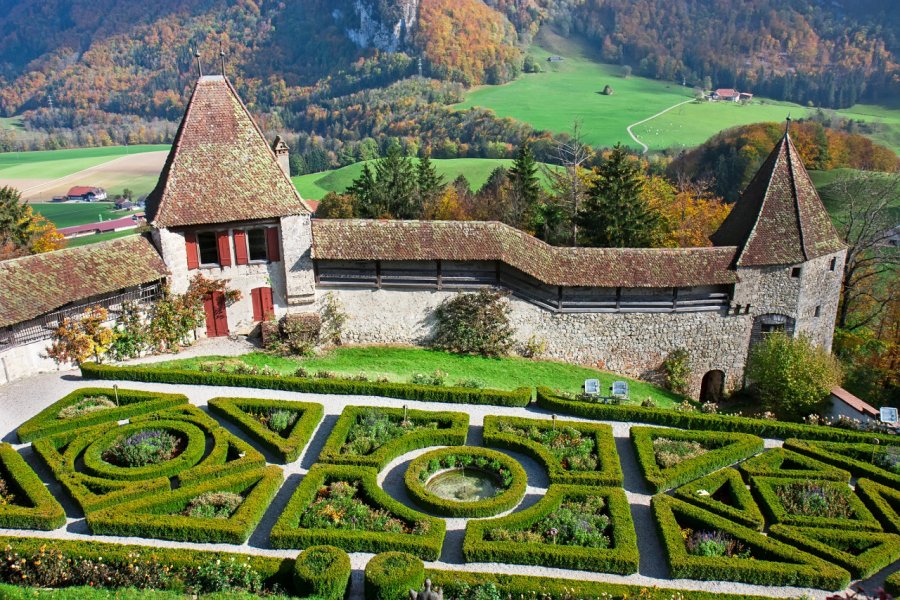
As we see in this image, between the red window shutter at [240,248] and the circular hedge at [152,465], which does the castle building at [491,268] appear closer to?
the red window shutter at [240,248]

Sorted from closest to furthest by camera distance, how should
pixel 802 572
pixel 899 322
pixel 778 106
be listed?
1. pixel 802 572
2. pixel 899 322
3. pixel 778 106

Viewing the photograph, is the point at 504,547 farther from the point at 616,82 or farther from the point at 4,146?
the point at 4,146

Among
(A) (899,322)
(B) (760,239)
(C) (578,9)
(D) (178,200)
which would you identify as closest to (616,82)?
(C) (578,9)

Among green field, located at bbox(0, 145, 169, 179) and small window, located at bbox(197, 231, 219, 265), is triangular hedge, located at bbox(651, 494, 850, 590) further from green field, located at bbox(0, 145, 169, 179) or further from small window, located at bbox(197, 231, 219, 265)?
green field, located at bbox(0, 145, 169, 179)

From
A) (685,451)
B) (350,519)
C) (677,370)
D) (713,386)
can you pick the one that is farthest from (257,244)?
(713,386)

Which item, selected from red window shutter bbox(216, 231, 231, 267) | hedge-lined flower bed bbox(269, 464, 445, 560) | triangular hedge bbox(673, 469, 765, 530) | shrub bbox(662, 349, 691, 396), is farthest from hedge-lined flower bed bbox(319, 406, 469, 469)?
shrub bbox(662, 349, 691, 396)
